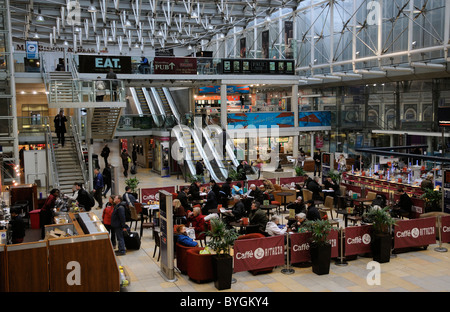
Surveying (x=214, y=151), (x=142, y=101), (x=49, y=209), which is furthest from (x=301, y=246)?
(x=142, y=101)

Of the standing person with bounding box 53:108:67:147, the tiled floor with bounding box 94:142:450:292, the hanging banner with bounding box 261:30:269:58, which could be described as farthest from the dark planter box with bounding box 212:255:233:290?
the hanging banner with bounding box 261:30:269:58

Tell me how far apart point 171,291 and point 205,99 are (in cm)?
2841

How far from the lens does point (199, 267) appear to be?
10.3 m

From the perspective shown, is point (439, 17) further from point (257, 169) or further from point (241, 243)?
point (241, 243)

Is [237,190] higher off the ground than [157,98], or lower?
lower

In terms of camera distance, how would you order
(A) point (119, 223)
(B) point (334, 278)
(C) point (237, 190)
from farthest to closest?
(C) point (237, 190), (A) point (119, 223), (B) point (334, 278)

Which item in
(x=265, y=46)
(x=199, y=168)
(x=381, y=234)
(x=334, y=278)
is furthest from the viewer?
(x=265, y=46)

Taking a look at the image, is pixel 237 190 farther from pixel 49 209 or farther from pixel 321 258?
pixel 321 258

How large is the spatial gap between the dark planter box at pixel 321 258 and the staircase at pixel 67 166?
13086 millimetres

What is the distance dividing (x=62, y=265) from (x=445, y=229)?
10.4 meters

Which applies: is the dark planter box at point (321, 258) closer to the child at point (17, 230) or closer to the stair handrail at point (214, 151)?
the child at point (17, 230)

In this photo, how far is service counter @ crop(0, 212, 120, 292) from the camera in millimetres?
8617

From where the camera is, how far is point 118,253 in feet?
41.1

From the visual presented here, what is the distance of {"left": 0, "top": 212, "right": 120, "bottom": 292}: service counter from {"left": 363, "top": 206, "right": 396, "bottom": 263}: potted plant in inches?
256
